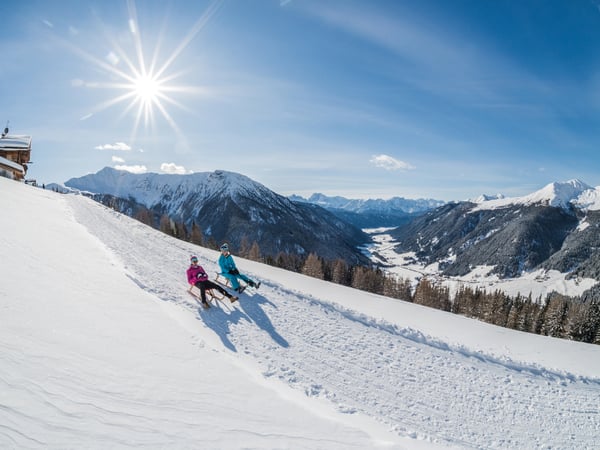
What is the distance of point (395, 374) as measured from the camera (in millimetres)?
11891

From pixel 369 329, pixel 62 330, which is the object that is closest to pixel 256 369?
pixel 62 330

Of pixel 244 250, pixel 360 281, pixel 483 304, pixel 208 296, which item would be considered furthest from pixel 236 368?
pixel 483 304

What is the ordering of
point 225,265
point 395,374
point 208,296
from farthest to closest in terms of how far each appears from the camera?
point 225,265 < point 208,296 < point 395,374

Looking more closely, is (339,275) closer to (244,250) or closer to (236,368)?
Answer: (244,250)

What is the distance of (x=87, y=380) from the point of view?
18.7ft

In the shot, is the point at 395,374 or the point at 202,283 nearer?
the point at 395,374

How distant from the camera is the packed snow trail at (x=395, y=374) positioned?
9.54 meters

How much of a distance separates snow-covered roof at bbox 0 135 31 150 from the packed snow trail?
56.6 m

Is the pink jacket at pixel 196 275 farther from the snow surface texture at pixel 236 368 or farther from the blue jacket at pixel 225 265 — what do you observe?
the blue jacket at pixel 225 265

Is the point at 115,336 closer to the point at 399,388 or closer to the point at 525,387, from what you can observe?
the point at 399,388

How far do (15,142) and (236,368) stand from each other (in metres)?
72.9

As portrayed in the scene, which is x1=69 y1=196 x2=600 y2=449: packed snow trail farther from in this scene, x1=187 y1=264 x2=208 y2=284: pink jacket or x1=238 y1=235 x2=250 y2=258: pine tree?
x1=238 y1=235 x2=250 y2=258: pine tree

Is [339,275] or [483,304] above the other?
[483,304]

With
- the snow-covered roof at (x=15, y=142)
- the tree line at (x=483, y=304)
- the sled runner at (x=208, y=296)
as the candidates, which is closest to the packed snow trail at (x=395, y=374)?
the sled runner at (x=208, y=296)
